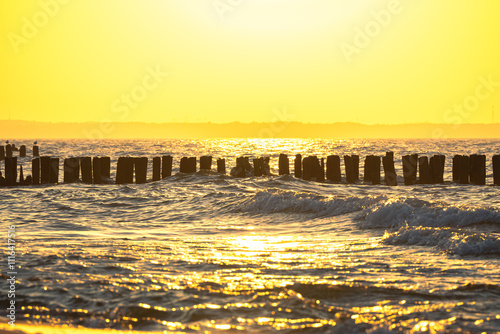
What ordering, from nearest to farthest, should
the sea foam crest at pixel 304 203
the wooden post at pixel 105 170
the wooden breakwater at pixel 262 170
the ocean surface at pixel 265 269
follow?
the ocean surface at pixel 265 269, the sea foam crest at pixel 304 203, the wooden breakwater at pixel 262 170, the wooden post at pixel 105 170

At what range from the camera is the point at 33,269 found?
6969mm

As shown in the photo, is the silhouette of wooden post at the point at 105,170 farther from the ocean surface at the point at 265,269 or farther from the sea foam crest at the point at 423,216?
the sea foam crest at the point at 423,216

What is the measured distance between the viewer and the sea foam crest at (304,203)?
552 inches

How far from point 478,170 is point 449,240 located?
54.9 feet

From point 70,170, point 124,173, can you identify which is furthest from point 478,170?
point 70,170

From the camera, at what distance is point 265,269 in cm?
708

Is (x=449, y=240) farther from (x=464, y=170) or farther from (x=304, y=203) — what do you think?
(x=464, y=170)

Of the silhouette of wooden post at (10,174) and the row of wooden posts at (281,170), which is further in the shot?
the row of wooden posts at (281,170)

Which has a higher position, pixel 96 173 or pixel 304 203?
pixel 96 173

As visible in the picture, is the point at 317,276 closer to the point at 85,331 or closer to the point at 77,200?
the point at 85,331

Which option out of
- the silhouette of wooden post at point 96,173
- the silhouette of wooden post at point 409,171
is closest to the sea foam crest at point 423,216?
the silhouette of wooden post at point 409,171

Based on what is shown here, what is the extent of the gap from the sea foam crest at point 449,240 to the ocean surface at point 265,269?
0.02m

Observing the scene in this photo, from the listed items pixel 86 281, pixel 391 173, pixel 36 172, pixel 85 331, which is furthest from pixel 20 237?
pixel 391 173

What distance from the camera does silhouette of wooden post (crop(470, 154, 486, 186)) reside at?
23.8 meters
